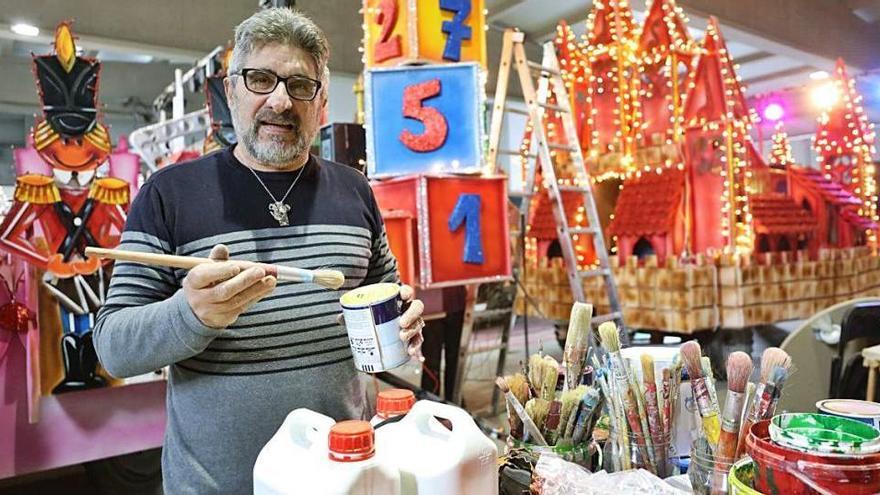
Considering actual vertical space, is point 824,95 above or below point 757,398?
above

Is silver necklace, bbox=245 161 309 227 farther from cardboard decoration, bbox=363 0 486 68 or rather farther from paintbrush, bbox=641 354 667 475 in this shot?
cardboard decoration, bbox=363 0 486 68

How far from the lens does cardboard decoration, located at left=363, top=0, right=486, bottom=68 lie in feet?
11.4

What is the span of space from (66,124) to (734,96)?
5.82m

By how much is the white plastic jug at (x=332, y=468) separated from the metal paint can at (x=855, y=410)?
2.60ft

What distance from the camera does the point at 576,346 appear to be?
1153 millimetres

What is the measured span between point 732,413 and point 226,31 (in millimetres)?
7217

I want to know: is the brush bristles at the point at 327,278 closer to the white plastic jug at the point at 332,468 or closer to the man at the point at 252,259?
the man at the point at 252,259

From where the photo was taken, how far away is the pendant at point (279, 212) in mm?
1437

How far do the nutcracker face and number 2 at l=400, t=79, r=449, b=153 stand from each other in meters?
1.58

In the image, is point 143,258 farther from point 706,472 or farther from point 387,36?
point 387,36

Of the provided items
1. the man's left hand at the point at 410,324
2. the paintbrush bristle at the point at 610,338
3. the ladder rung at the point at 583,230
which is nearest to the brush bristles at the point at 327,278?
the man's left hand at the point at 410,324

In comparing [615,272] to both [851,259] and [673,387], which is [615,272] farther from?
[673,387]

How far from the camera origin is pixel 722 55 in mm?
5969

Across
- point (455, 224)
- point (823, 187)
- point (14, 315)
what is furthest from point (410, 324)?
point (823, 187)
